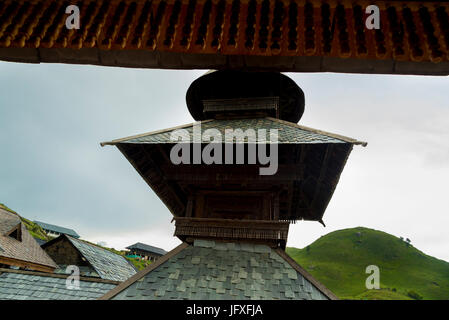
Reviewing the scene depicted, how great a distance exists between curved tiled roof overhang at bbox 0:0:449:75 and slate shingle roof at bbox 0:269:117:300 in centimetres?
818

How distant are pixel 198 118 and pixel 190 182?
4.84 m

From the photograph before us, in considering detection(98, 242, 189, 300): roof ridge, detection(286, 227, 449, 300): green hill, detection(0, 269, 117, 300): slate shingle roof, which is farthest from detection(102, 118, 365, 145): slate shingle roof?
detection(286, 227, 449, 300): green hill

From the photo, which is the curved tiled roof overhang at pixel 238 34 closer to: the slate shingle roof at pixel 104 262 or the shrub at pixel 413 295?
Result: the slate shingle roof at pixel 104 262

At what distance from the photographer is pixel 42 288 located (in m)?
8.93

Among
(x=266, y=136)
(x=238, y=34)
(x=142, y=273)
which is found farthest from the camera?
(x=266, y=136)

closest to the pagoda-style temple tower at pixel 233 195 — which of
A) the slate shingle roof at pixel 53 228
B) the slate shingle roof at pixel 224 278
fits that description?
the slate shingle roof at pixel 224 278

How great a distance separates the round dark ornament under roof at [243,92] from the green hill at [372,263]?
36382mm

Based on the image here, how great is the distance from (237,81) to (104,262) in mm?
18076

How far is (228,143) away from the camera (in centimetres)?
587

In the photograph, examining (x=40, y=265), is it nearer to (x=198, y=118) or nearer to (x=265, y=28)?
(x=198, y=118)

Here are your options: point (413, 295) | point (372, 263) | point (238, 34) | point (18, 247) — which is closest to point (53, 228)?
point (18, 247)

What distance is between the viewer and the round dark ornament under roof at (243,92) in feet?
28.8

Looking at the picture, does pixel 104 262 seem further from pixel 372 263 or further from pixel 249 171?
pixel 372 263
